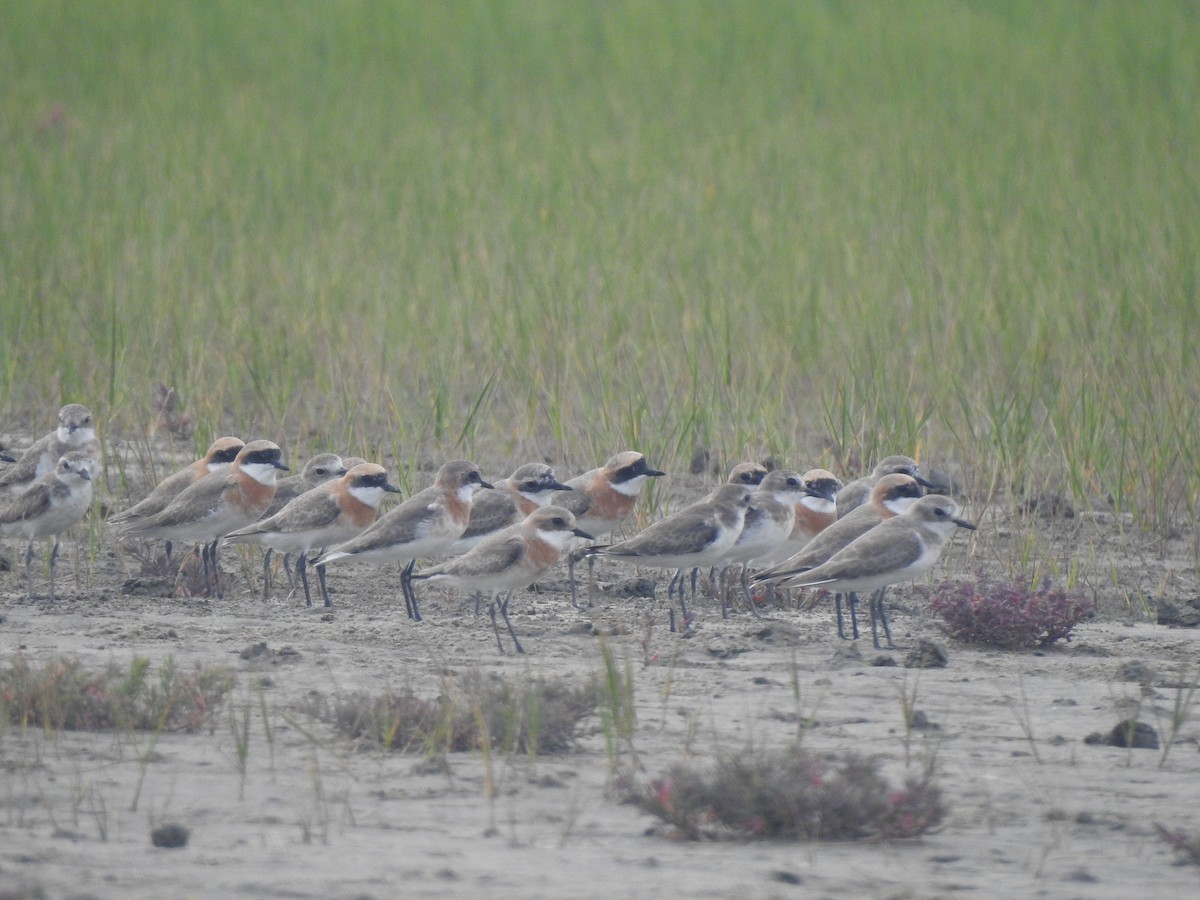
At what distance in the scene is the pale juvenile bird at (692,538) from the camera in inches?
330

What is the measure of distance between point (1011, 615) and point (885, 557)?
0.61 meters

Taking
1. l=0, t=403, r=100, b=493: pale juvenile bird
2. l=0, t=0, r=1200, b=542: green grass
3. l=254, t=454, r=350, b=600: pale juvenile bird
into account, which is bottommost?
l=254, t=454, r=350, b=600: pale juvenile bird

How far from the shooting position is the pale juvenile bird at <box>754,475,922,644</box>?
8328 mm

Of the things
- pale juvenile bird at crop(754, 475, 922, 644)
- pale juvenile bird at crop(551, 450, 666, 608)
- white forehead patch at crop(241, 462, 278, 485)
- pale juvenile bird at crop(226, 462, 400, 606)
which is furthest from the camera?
pale juvenile bird at crop(551, 450, 666, 608)

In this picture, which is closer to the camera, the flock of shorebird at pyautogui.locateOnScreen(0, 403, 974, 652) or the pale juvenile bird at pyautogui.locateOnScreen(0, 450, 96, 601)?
the flock of shorebird at pyautogui.locateOnScreen(0, 403, 974, 652)

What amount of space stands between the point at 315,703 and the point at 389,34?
21.1 meters

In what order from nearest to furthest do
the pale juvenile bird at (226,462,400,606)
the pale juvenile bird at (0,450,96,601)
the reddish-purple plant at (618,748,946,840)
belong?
the reddish-purple plant at (618,748,946,840)
the pale juvenile bird at (0,450,96,601)
the pale juvenile bird at (226,462,400,606)

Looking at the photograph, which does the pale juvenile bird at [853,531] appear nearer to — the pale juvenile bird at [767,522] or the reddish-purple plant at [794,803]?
the pale juvenile bird at [767,522]

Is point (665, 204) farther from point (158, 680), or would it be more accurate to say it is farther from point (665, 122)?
point (158, 680)

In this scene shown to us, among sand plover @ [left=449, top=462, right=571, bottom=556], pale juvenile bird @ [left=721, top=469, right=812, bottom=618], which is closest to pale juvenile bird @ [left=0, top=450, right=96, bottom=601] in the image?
sand plover @ [left=449, top=462, right=571, bottom=556]

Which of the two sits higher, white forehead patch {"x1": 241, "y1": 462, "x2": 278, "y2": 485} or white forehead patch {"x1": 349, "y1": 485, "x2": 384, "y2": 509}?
white forehead patch {"x1": 241, "y1": 462, "x2": 278, "y2": 485}

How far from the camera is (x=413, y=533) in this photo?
27.9ft

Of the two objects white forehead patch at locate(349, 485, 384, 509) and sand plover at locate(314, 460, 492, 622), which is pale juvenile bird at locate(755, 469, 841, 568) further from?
white forehead patch at locate(349, 485, 384, 509)

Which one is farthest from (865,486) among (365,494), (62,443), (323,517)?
(62,443)
